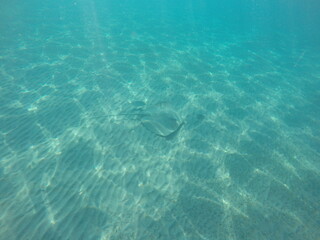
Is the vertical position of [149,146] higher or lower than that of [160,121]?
lower

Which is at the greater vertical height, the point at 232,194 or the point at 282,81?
the point at 232,194

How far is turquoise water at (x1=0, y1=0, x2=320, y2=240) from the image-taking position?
5637mm

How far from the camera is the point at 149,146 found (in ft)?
26.2

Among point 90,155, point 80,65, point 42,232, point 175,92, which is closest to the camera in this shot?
point 42,232

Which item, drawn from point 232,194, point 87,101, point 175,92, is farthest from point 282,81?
point 87,101

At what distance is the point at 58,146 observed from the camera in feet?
24.8

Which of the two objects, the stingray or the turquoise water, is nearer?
the turquoise water

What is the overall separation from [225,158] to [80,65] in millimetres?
12007

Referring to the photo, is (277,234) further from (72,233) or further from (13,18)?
(13,18)

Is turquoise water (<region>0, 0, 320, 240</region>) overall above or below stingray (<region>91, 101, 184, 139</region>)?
below

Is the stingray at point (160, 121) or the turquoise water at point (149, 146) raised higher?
the stingray at point (160, 121)

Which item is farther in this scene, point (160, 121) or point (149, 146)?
point (160, 121)

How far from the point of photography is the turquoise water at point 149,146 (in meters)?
5.64

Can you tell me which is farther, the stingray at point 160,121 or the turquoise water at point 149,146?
the stingray at point 160,121
